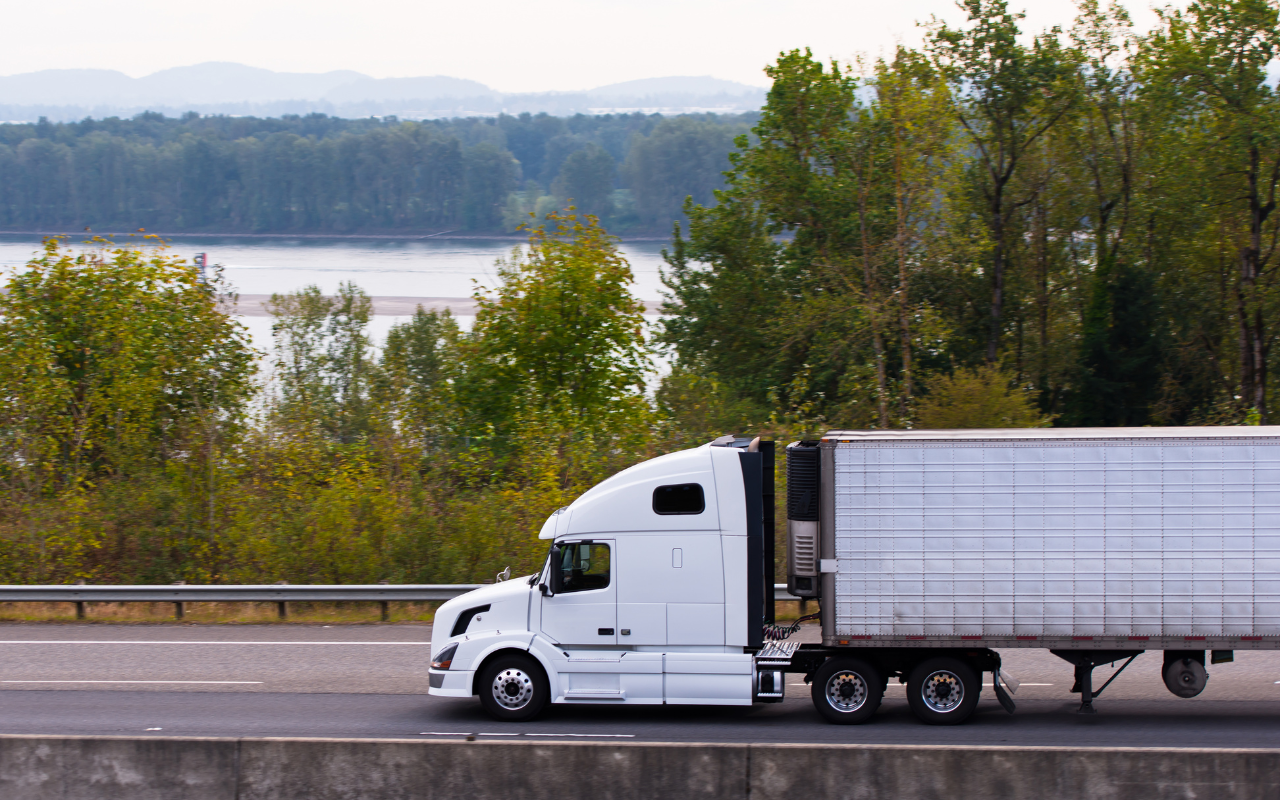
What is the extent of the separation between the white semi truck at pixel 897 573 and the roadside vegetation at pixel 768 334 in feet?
27.1

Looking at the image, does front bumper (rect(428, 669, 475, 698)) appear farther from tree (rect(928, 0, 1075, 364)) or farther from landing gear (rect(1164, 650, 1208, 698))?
tree (rect(928, 0, 1075, 364))

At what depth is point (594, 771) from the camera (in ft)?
26.3

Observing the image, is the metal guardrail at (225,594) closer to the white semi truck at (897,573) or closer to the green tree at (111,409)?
the green tree at (111,409)

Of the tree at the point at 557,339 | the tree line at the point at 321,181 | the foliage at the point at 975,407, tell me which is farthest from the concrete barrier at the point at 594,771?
the tree line at the point at 321,181

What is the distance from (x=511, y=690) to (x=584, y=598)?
118 cm

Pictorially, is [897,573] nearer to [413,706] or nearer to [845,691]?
[845,691]

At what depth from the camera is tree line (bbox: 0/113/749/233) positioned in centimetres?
8450

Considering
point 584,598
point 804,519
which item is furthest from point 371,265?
point 804,519

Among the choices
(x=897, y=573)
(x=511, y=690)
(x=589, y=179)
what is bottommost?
(x=511, y=690)

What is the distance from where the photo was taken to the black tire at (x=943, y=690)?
10.3 m

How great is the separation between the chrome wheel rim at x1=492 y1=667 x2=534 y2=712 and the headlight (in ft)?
1.71

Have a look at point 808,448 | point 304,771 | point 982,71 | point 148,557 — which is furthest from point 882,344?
point 304,771

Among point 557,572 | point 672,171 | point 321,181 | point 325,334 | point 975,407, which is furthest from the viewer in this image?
point 321,181

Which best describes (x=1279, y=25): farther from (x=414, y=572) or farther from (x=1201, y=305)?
(x=414, y=572)
